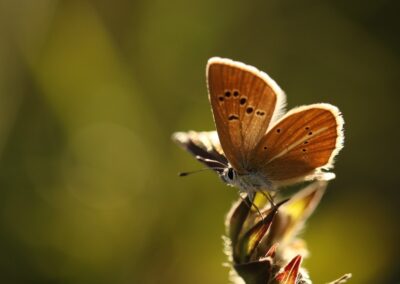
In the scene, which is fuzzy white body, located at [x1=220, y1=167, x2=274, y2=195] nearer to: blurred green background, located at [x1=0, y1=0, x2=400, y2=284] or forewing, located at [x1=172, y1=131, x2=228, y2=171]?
forewing, located at [x1=172, y1=131, x2=228, y2=171]

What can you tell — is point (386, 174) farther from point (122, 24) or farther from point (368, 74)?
point (122, 24)

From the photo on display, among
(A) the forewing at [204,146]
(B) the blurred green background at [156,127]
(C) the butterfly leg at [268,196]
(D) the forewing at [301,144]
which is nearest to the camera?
(C) the butterfly leg at [268,196]

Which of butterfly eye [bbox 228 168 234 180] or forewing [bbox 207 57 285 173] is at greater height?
forewing [bbox 207 57 285 173]

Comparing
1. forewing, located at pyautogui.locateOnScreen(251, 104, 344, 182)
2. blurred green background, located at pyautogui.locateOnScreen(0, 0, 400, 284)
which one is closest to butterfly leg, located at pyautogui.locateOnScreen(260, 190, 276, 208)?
forewing, located at pyautogui.locateOnScreen(251, 104, 344, 182)

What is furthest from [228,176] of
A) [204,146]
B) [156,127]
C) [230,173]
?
[156,127]

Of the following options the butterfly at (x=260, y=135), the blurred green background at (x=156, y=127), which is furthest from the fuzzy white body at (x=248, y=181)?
the blurred green background at (x=156, y=127)

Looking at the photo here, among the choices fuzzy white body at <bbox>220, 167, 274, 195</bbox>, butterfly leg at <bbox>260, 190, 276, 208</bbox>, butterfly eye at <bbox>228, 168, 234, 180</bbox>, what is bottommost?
butterfly leg at <bbox>260, 190, 276, 208</bbox>

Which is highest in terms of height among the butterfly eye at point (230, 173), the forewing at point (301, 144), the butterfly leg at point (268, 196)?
the forewing at point (301, 144)

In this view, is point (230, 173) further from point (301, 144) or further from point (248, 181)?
point (301, 144)

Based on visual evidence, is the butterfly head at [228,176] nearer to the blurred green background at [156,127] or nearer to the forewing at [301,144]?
the forewing at [301,144]
